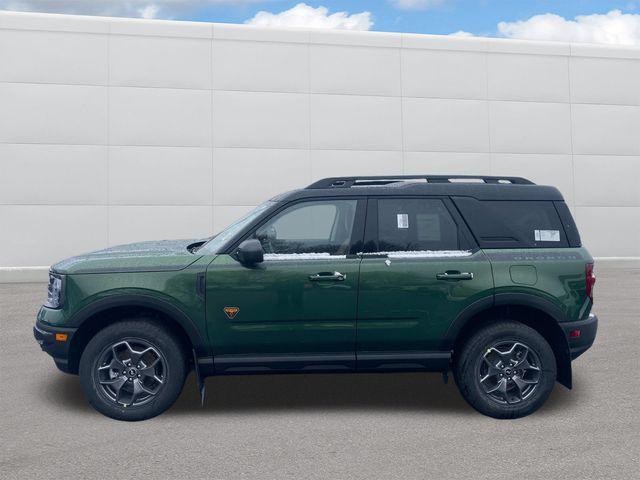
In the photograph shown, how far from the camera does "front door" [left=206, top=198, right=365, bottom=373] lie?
5.72 m

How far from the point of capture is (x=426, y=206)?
6.01m

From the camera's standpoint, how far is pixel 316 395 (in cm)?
653

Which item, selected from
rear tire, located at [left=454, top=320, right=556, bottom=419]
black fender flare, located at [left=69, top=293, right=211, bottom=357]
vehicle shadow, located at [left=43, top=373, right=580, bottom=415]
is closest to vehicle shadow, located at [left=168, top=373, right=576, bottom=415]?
vehicle shadow, located at [left=43, top=373, right=580, bottom=415]

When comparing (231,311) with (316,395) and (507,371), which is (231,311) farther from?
(507,371)

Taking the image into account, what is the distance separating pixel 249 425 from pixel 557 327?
8.15 feet

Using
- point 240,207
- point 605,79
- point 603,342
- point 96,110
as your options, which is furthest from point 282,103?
point 603,342

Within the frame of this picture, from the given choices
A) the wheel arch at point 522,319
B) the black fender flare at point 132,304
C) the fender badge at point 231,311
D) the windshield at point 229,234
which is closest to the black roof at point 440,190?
the windshield at point 229,234

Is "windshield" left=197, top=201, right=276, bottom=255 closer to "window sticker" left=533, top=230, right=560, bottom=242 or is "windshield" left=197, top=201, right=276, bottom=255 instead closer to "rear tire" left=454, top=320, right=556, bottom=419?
"rear tire" left=454, top=320, right=556, bottom=419

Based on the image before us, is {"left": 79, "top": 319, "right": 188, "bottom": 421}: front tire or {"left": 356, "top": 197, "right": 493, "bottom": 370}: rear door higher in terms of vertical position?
{"left": 356, "top": 197, "right": 493, "bottom": 370}: rear door

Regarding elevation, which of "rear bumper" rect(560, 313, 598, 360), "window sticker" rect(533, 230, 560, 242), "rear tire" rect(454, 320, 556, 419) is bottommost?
"rear tire" rect(454, 320, 556, 419)

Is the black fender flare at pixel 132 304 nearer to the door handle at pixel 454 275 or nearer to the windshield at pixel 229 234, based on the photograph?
the windshield at pixel 229 234

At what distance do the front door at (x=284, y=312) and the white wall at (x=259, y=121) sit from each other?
523 inches

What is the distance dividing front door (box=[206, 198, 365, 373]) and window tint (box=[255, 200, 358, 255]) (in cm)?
8

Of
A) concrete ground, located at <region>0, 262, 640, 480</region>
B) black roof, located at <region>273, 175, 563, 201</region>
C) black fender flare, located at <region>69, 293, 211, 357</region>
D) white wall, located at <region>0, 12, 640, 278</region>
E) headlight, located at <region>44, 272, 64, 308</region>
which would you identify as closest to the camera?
concrete ground, located at <region>0, 262, 640, 480</region>
